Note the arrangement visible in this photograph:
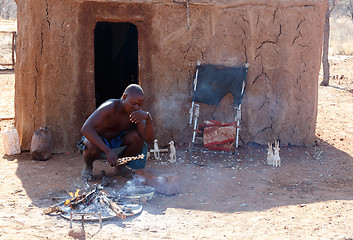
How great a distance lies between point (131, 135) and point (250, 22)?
2.79 meters

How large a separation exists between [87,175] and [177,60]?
7.65 ft

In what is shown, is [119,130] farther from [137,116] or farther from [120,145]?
[137,116]

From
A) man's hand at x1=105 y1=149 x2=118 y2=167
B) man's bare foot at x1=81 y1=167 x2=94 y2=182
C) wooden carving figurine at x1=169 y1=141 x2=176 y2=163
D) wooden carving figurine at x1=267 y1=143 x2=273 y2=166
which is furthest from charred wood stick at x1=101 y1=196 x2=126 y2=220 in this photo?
wooden carving figurine at x1=267 y1=143 x2=273 y2=166

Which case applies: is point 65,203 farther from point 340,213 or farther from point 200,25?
point 200,25


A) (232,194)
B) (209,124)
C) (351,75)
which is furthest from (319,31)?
(351,75)

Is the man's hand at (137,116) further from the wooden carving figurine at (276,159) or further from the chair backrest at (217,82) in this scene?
the wooden carving figurine at (276,159)

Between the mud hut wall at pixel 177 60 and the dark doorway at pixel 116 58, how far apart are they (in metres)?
2.40

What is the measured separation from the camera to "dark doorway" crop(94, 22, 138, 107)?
9.00m

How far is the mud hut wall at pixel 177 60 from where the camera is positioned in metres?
6.37

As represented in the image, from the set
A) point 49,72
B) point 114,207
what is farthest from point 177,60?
point 114,207

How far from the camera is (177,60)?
263 inches

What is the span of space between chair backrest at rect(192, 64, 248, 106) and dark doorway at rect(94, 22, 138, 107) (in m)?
2.55

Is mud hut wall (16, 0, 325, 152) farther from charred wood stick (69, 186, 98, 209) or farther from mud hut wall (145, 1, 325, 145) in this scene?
charred wood stick (69, 186, 98, 209)

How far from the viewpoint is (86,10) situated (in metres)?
6.37
